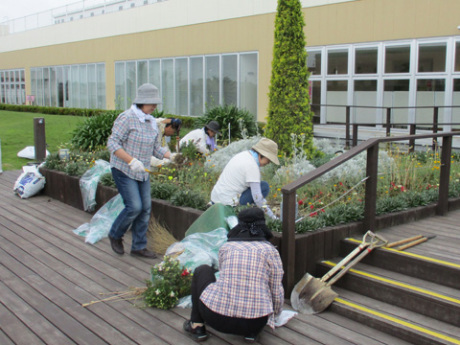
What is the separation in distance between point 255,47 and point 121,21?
8632 mm

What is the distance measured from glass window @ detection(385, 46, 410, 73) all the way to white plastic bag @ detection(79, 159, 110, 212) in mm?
9001

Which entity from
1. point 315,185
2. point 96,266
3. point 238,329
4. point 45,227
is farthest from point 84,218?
point 238,329

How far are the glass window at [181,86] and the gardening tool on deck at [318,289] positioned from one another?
53.8 feet

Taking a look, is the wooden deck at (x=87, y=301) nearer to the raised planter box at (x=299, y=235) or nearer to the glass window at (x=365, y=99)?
the raised planter box at (x=299, y=235)

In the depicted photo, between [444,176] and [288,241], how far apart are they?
2.73 meters

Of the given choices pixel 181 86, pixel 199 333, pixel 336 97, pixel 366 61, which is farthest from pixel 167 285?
pixel 181 86

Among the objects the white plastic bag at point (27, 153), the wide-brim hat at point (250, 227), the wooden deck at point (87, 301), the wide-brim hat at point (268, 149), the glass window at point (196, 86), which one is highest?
the glass window at point (196, 86)

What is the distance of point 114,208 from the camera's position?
21.0 feet

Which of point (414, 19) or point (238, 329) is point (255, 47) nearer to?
point (414, 19)

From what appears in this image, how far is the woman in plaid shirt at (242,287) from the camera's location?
134 inches

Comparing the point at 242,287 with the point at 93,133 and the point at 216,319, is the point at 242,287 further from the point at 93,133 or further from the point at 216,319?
the point at 93,133

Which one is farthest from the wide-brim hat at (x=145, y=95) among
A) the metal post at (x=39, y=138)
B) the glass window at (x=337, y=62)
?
the glass window at (x=337, y=62)

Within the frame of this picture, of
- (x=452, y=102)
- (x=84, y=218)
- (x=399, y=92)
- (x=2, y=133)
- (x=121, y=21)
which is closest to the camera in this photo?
(x=84, y=218)

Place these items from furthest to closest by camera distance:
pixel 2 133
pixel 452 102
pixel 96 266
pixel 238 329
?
pixel 2 133, pixel 452 102, pixel 96 266, pixel 238 329
